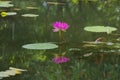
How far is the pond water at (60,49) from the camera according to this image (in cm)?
117

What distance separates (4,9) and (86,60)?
141 centimetres

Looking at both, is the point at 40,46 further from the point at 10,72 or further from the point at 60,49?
the point at 10,72

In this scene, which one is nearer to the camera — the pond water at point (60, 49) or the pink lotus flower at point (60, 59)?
the pond water at point (60, 49)

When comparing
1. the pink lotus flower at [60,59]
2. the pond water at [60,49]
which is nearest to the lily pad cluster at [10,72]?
the pond water at [60,49]

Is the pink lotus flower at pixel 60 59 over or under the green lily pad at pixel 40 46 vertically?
under

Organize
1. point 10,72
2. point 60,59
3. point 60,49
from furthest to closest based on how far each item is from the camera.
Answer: point 60,49
point 60,59
point 10,72

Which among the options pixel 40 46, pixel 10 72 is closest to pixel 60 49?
pixel 40 46

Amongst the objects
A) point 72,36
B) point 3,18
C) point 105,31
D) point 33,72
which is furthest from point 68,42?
point 3,18

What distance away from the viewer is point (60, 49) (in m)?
1.44

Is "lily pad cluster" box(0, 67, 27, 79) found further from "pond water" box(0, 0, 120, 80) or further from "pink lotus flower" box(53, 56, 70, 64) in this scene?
"pink lotus flower" box(53, 56, 70, 64)

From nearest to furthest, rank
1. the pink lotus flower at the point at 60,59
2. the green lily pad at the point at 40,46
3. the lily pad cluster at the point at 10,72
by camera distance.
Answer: the lily pad cluster at the point at 10,72, the pink lotus flower at the point at 60,59, the green lily pad at the point at 40,46

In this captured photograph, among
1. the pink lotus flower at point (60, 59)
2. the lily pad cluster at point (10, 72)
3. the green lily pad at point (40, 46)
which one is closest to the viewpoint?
the lily pad cluster at point (10, 72)

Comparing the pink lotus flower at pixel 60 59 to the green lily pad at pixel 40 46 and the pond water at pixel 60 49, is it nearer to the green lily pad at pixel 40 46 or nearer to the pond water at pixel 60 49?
the pond water at pixel 60 49

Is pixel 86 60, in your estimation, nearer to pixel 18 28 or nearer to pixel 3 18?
pixel 18 28
